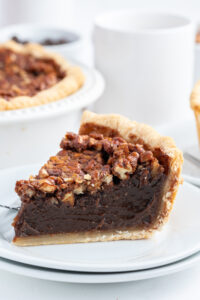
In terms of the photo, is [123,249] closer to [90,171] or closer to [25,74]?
[90,171]

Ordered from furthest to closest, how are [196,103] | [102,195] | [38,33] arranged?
1. [38,33]
2. [196,103]
3. [102,195]

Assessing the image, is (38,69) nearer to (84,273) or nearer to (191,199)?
(191,199)

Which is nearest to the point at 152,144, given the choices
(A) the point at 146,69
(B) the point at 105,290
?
(B) the point at 105,290

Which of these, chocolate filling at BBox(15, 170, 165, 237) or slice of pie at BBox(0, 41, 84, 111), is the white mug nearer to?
slice of pie at BBox(0, 41, 84, 111)

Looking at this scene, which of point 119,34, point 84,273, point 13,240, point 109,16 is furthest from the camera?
point 109,16

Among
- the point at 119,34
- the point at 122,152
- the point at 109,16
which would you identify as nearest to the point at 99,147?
the point at 122,152

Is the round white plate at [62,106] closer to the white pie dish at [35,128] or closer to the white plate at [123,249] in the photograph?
the white pie dish at [35,128]

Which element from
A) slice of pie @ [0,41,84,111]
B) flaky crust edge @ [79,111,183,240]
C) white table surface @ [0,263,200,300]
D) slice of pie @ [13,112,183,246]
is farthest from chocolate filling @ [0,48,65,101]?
white table surface @ [0,263,200,300]
